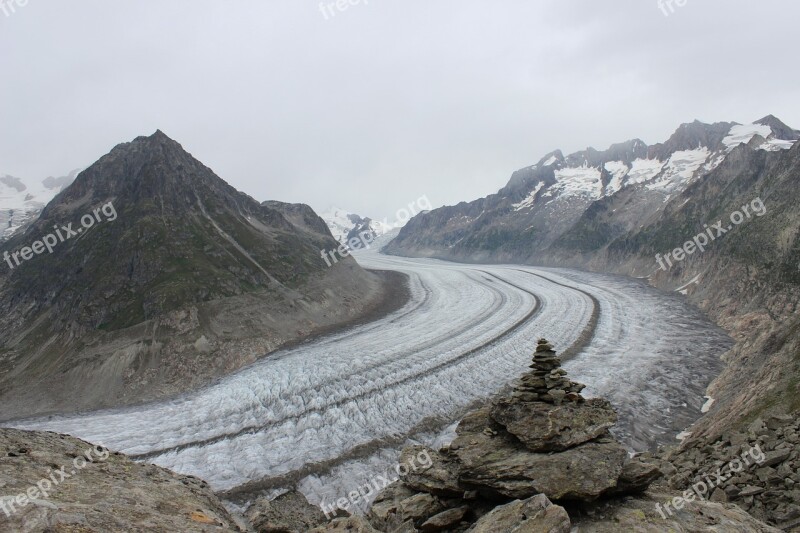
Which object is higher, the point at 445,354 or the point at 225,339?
the point at 225,339

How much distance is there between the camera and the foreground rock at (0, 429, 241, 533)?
8898 millimetres

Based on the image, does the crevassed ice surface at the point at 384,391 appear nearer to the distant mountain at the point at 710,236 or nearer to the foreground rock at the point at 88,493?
the distant mountain at the point at 710,236

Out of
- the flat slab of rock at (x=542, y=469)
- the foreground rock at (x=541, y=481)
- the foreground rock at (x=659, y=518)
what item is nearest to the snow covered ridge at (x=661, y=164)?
the foreground rock at (x=541, y=481)

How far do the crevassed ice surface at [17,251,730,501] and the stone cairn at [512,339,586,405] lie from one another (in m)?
11.6

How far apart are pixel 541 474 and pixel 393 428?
15.6 m

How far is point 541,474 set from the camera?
10.8 metres

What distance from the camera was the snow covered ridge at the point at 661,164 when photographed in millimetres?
125375

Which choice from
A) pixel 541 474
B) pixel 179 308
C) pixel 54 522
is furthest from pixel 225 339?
pixel 541 474

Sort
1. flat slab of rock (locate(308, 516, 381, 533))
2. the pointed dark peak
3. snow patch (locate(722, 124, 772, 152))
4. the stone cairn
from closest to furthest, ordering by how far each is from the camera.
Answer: flat slab of rock (locate(308, 516, 381, 533))
the stone cairn
the pointed dark peak
snow patch (locate(722, 124, 772, 152))

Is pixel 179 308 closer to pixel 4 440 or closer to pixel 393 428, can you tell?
pixel 393 428

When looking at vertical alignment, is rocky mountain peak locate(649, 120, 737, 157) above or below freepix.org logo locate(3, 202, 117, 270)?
below

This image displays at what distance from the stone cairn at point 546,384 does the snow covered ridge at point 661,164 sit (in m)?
112

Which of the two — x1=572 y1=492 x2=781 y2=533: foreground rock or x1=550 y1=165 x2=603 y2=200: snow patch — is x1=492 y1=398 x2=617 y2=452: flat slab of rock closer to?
x1=572 y1=492 x2=781 y2=533: foreground rock

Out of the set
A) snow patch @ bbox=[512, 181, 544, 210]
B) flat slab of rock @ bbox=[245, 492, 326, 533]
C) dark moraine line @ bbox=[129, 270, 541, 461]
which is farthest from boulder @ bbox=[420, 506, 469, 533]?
snow patch @ bbox=[512, 181, 544, 210]
